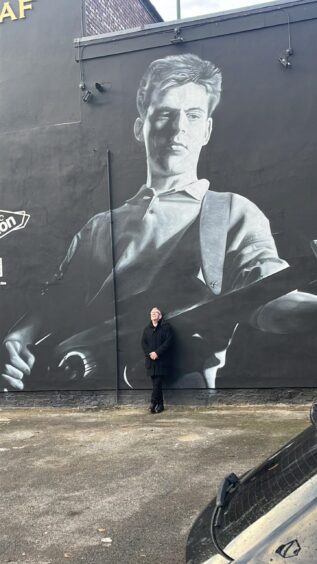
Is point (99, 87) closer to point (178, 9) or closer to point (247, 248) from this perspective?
point (178, 9)

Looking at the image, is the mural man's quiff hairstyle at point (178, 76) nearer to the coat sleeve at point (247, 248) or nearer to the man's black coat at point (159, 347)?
the coat sleeve at point (247, 248)

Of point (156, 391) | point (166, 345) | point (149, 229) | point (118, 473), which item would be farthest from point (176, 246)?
point (118, 473)

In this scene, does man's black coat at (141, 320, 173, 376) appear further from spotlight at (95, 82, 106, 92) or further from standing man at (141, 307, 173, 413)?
spotlight at (95, 82, 106, 92)

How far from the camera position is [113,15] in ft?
36.1

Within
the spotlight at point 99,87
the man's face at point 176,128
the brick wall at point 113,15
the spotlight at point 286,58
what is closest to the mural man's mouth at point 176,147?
the man's face at point 176,128

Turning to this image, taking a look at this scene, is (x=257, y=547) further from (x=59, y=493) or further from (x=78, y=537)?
(x=59, y=493)

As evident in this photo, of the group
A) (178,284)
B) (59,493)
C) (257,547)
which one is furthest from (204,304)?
(257,547)

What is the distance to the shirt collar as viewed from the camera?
913 cm

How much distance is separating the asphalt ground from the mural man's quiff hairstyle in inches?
199

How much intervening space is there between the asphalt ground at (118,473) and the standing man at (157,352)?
1.01 ft

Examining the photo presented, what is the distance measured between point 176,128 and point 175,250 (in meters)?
2.09

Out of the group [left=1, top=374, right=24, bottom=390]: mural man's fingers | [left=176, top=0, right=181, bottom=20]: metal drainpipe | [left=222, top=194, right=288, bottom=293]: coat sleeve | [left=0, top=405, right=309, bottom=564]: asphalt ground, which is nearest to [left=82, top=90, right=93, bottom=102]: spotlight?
[left=176, top=0, right=181, bottom=20]: metal drainpipe

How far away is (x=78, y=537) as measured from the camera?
4461 millimetres

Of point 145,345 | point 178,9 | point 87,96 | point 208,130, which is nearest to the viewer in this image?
point 145,345
